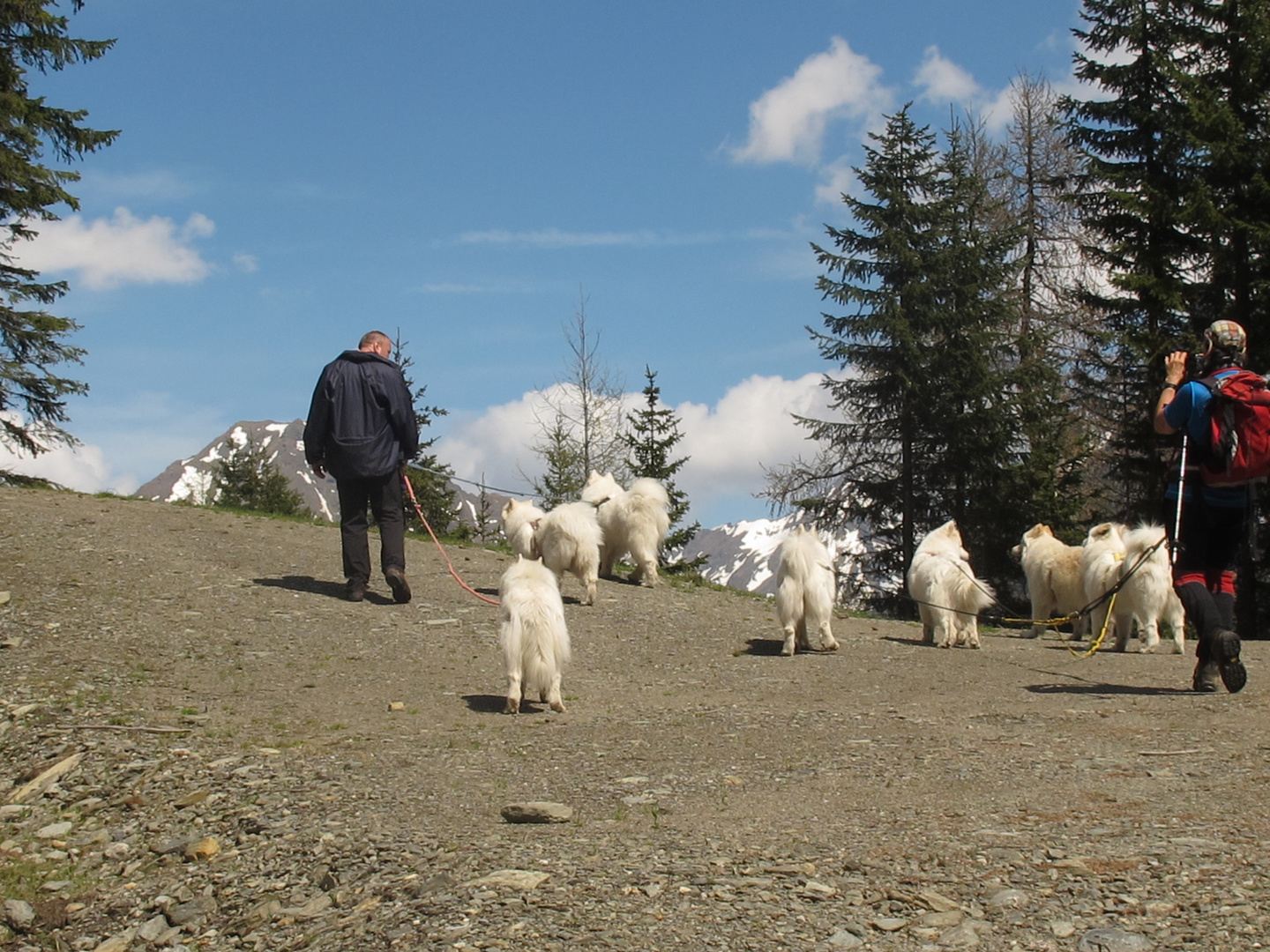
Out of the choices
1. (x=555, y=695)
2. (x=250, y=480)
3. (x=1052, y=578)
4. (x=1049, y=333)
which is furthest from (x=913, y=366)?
(x=250, y=480)

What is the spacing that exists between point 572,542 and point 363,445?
2.67m

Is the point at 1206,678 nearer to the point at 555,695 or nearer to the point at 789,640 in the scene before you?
the point at 789,640

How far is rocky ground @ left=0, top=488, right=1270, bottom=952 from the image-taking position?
3961mm

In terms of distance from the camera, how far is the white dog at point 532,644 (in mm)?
7934

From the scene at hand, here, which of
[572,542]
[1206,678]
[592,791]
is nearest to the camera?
[592,791]

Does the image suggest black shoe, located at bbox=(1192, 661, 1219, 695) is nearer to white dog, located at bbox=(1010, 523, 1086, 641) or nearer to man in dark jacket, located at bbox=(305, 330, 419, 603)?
white dog, located at bbox=(1010, 523, 1086, 641)

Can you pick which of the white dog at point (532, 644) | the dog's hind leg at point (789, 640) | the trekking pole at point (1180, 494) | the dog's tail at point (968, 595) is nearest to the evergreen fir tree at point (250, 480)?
the dog's tail at point (968, 595)

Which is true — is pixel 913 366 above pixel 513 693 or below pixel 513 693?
above

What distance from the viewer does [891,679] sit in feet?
31.9

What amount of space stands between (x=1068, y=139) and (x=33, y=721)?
26.0 meters

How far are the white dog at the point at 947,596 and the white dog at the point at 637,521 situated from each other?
358 cm

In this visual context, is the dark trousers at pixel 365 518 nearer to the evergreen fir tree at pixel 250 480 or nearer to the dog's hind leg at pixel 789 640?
the dog's hind leg at pixel 789 640

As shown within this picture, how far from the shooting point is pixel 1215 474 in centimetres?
782

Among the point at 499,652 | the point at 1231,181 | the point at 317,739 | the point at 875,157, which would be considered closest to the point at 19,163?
the point at 499,652
